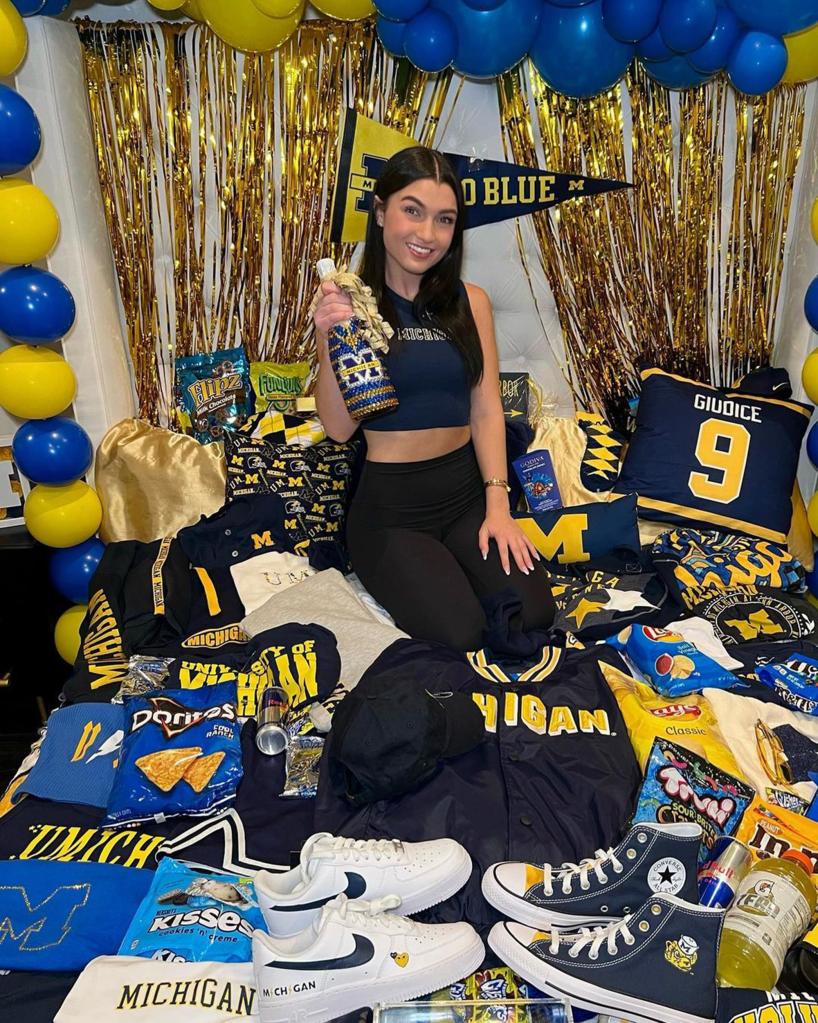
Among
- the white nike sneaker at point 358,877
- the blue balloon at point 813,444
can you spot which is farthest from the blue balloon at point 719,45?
the white nike sneaker at point 358,877

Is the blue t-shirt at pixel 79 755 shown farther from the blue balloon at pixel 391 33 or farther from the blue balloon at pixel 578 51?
the blue balloon at pixel 578 51

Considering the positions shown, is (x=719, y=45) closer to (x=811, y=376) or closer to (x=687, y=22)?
(x=687, y=22)

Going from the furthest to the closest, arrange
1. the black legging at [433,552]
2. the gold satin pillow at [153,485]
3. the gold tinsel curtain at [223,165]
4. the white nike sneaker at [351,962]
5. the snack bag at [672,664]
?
the gold satin pillow at [153,485] → the gold tinsel curtain at [223,165] → the black legging at [433,552] → the snack bag at [672,664] → the white nike sneaker at [351,962]

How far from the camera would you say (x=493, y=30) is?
5.98ft

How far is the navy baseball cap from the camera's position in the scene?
4.17 feet

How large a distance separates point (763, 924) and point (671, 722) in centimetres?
42

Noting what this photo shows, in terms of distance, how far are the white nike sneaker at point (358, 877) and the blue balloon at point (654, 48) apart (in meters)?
1.77

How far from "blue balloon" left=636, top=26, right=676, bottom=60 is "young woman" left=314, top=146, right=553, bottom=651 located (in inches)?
22.3

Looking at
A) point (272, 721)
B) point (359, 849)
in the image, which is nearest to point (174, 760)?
point (272, 721)

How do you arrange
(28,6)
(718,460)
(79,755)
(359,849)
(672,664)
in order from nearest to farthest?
1. (359,849)
2. (79,755)
3. (672,664)
4. (28,6)
5. (718,460)

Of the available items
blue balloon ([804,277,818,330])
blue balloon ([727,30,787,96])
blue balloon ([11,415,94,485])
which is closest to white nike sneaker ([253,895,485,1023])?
blue balloon ([11,415,94,485])

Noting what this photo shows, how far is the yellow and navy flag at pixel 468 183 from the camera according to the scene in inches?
88.0

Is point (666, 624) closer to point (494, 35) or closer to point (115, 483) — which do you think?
point (494, 35)

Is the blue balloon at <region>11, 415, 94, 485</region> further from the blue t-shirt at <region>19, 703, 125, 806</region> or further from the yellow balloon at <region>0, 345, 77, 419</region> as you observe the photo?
the blue t-shirt at <region>19, 703, 125, 806</region>
